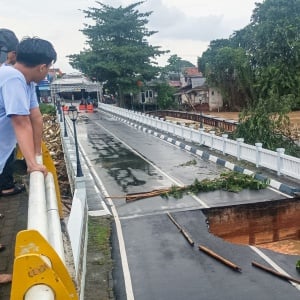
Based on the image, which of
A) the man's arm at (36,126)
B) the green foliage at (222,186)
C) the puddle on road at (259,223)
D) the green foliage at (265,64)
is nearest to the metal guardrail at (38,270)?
the man's arm at (36,126)

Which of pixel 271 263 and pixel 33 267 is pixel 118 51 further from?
pixel 33 267

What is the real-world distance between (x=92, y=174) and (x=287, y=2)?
47.4 meters

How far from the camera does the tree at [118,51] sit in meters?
49.0

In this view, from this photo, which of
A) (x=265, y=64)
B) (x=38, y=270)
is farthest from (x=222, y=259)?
(x=265, y=64)

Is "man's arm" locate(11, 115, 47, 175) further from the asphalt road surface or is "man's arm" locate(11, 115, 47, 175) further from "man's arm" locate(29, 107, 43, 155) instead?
the asphalt road surface

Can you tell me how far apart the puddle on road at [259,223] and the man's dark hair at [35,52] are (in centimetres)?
823

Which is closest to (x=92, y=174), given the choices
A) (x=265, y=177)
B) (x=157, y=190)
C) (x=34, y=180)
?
(x=157, y=190)

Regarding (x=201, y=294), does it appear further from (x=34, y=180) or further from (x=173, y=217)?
(x=34, y=180)

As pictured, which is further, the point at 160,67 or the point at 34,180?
the point at 160,67

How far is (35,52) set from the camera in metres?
2.72

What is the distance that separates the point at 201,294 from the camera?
6.19 meters

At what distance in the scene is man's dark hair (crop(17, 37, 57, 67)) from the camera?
2.71 meters

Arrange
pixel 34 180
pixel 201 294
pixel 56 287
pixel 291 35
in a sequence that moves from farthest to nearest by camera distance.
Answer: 1. pixel 291 35
2. pixel 201 294
3. pixel 34 180
4. pixel 56 287

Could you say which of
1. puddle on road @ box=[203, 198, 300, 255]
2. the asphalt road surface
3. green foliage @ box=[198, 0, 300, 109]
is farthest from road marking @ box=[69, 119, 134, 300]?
green foliage @ box=[198, 0, 300, 109]
